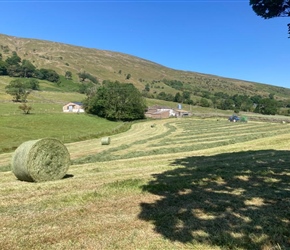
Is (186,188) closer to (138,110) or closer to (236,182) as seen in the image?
(236,182)

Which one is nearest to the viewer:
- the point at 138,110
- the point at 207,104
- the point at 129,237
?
A: the point at 129,237

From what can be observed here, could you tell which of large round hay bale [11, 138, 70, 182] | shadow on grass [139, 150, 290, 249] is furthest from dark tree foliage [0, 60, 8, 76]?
shadow on grass [139, 150, 290, 249]

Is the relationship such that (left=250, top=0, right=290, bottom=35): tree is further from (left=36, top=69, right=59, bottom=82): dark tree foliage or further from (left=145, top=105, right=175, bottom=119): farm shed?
(left=36, top=69, right=59, bottom=82): dark tree foliage

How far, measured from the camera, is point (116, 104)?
95.2 metres

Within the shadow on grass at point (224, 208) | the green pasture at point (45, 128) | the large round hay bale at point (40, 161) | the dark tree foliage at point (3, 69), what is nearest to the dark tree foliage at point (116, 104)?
the green pasture at point (45, 128)

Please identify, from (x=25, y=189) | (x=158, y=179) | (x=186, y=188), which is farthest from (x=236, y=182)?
(x=25, y=189)

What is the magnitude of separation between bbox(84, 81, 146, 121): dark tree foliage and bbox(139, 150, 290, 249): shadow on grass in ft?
267

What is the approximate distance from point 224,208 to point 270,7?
10070 millimetres

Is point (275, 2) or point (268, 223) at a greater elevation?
point (275, 2)

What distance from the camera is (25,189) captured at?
37.2 ft

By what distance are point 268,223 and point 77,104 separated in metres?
108

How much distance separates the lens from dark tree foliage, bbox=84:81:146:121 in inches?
3703

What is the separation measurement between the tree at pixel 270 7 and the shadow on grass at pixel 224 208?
7.27 metres

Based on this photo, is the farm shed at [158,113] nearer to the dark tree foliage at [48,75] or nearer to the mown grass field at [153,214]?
the dark tree foliage at [48,75]
